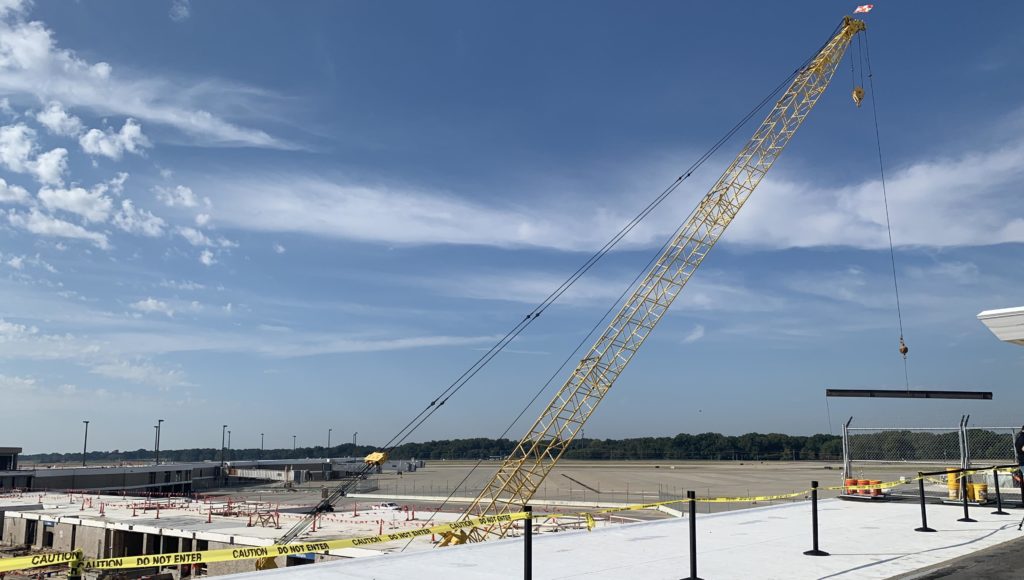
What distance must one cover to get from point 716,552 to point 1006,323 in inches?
489

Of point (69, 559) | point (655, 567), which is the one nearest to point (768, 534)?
point (655, 567)

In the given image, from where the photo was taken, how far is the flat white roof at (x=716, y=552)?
10.9 metres

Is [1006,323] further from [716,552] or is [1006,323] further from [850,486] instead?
[716,552]

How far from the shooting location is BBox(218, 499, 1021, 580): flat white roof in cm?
1092

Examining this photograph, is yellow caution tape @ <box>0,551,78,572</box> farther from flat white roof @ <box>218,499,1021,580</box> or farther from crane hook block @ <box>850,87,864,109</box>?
crane hook block @ <box>850,87,864,109</box>

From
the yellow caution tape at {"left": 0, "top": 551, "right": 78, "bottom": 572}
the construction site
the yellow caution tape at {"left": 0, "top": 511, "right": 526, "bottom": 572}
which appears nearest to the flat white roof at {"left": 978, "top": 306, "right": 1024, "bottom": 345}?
the construction site

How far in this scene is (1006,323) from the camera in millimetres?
19359

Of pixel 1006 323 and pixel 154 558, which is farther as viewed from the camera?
pixel 1006 323

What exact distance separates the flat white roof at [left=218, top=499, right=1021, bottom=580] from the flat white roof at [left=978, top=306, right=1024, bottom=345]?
490 centimetres

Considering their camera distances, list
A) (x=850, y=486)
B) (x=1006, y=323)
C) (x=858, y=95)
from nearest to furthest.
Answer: (x=1006, y=323) < (x=850, y=486) < (x=858, y=95)

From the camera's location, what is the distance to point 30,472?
87.8 m

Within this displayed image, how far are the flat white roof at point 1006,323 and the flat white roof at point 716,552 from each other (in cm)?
490

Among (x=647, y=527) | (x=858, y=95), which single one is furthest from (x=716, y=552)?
(x=858, y=95)

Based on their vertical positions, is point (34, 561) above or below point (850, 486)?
above
